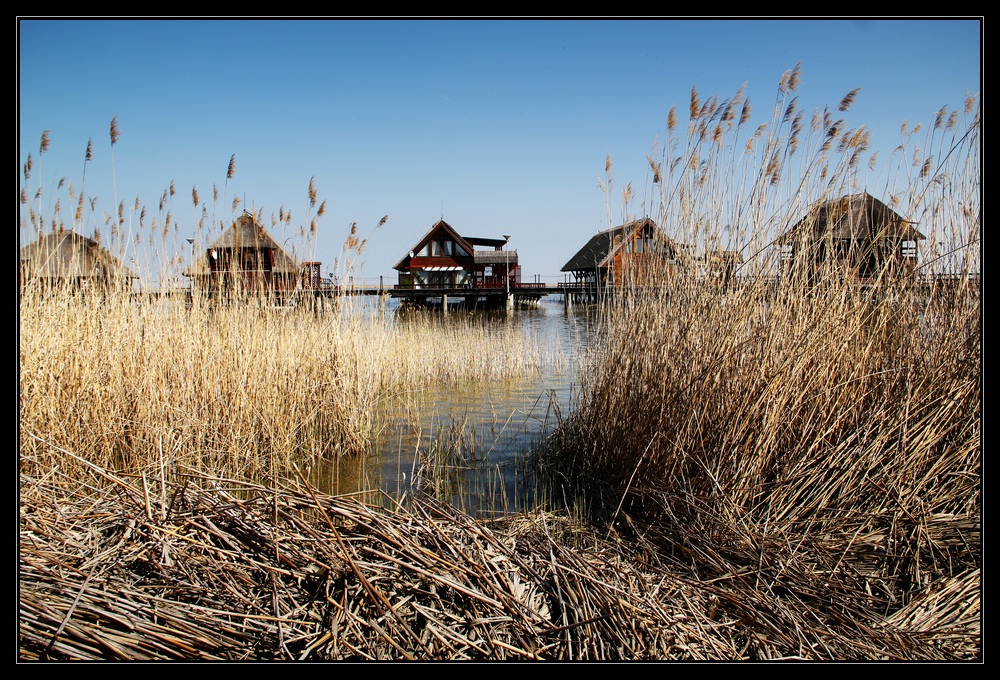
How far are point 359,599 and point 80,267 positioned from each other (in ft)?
12.4

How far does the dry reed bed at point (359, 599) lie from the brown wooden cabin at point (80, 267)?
2.39 meters

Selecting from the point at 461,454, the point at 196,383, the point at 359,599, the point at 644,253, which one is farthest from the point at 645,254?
the point at 196,383

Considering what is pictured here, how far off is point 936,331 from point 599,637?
7.62ft

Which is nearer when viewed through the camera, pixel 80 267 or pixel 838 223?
pixel 838 223

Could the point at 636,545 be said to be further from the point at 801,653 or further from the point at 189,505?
the point at 189,505

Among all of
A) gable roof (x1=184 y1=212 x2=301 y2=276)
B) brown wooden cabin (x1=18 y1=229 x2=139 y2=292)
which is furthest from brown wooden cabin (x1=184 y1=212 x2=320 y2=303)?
brown wooden cabin (x1=18 y1=229 x2=139 y2=292)

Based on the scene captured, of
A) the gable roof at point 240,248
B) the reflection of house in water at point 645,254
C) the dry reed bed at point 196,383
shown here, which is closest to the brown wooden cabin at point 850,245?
the reflection of house in water at point 645,254

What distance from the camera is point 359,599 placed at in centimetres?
169

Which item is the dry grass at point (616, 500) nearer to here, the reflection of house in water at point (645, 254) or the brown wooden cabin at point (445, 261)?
the reflection of house in water at point (645, 254)

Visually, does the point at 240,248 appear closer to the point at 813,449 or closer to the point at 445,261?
the point at 813,449

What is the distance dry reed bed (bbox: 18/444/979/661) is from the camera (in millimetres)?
1541

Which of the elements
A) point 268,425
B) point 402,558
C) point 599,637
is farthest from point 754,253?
point 268,425

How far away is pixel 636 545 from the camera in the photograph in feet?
8.32

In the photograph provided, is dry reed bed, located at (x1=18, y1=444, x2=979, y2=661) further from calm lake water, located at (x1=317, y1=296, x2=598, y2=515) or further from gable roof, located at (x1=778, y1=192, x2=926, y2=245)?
gable roof, located at (x1=778, y1=192, x2=926, y2=245)
